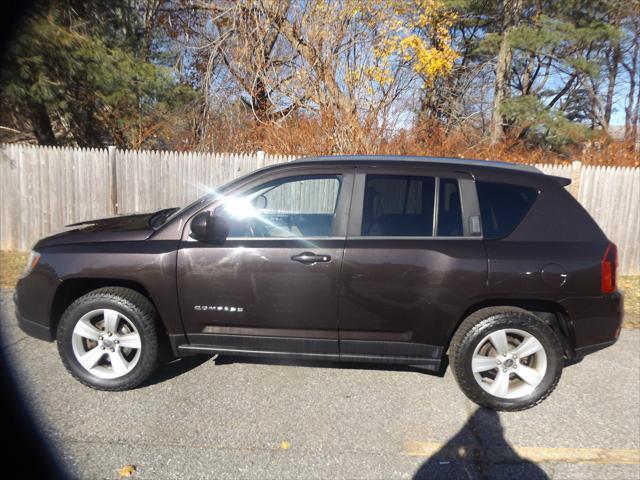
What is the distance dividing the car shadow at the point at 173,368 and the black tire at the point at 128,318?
0.58ft

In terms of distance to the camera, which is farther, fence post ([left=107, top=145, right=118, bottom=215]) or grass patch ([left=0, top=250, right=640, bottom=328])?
fence post ([left=107, top=145, right=118, bottom=215])

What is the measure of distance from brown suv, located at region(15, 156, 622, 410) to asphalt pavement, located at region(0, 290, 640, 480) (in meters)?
0.24

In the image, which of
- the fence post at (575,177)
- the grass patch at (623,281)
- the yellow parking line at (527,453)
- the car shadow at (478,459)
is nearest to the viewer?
the car shadow at (478,459)

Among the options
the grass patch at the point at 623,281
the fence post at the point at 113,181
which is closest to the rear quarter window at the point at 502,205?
the grass patch at the point at 623,281

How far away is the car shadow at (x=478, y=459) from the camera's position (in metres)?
2.39

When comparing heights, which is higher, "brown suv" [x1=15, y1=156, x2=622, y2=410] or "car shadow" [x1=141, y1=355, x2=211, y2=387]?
"brown suv" [x1=15, y1=156, x2=622, y2=410]

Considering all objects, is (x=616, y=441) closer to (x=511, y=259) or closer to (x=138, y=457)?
(x=511, y=259)

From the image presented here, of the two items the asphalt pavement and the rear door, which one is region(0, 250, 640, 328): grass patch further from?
the rear door

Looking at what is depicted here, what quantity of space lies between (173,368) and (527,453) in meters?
2.70

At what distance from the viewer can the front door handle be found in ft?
9.75

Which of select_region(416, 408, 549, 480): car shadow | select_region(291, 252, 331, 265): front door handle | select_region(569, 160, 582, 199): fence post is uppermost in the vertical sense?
select_region(569, 160, 582, 199): fence post

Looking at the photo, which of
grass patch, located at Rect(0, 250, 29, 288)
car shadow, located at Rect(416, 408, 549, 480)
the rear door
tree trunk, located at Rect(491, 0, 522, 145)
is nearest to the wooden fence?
grass patch, located at Rect(0, 250, 29, 288)

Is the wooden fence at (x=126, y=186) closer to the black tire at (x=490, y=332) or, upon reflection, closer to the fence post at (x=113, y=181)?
the fence post at (x=113, y=181)

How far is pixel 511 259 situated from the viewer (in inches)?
116
